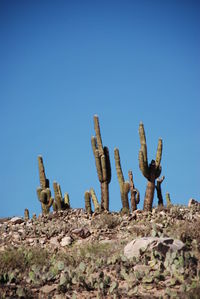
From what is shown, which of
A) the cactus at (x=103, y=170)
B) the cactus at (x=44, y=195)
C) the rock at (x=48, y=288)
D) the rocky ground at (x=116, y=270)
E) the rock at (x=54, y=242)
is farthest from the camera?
the cactus at (x=44, y=195)

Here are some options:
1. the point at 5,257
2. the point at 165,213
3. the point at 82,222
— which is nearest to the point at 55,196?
the point at 82,222

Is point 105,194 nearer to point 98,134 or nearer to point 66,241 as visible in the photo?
point 98,134

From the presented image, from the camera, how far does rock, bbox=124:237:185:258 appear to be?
7273 mm

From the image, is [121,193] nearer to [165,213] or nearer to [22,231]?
[165,213]

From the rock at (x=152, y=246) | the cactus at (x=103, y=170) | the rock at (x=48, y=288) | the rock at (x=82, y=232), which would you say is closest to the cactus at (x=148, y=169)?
the cactus at (x=103, y=170)

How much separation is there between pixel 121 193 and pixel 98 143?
8.58 ft

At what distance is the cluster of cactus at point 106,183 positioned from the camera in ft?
47.6

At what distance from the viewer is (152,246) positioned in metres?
7.39

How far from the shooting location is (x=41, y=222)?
13914 millimetres

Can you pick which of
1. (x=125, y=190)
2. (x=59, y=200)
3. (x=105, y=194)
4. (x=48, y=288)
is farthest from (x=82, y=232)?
(x=59, y=200)

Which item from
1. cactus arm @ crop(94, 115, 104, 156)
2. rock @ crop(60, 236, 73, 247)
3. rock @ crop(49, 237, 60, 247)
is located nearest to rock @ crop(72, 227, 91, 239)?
rock @ crop(60, 236, 73, 247)

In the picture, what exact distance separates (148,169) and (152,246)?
287 inches

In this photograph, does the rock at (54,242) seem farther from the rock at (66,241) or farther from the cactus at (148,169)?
the cactus at (148,169)

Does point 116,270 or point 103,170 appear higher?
Result: point 103,170
